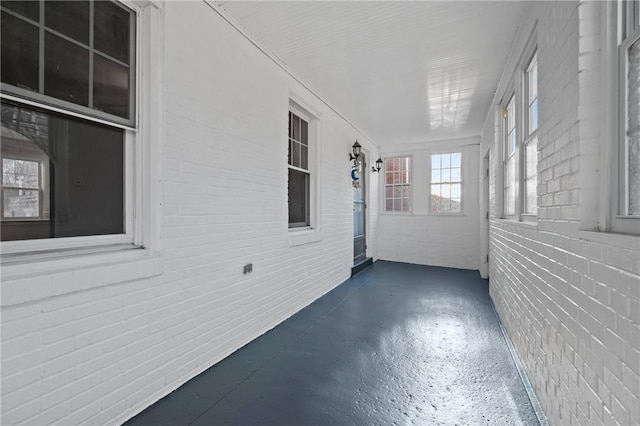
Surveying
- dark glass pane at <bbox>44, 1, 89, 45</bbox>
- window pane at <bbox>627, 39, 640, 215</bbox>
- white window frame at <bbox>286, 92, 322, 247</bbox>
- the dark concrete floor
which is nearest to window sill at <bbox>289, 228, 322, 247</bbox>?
white window frame at <bbox>286, 92, 322, 247</bbox>

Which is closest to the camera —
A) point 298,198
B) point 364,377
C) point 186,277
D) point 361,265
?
point 186,277

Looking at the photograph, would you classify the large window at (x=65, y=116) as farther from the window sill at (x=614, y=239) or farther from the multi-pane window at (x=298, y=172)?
the window sill at (x=614, y=239)

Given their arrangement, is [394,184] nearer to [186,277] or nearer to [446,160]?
[446,160]

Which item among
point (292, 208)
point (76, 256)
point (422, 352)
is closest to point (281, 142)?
point (292, 208)

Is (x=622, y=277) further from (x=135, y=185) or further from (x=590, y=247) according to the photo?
(x=135, y=185)


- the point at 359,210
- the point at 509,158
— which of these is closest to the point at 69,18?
the point at 509,158

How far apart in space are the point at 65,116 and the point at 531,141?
3.45 metres

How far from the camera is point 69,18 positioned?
5.50ft

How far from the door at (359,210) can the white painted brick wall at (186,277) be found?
2.41m

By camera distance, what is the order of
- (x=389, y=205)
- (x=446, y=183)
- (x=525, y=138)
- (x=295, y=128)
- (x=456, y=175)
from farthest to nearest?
1. (x=389, y=205)
2. (x=446, y=183)
3. (x=456, y=175)
4. (x=295, y=128)
5. (x=525, y=138)

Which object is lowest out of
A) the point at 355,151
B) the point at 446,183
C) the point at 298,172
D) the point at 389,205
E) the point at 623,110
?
the point at 389,205

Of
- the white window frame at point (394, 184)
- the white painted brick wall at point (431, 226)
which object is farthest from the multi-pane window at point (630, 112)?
the white window frame at point (394, 184)

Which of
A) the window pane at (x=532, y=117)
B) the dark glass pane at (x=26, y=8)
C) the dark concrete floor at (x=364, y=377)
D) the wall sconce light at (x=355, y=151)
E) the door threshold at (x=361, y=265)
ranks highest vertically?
the wall sconce light at (x=355, y=151)

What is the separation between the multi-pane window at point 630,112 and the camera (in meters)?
1.23
